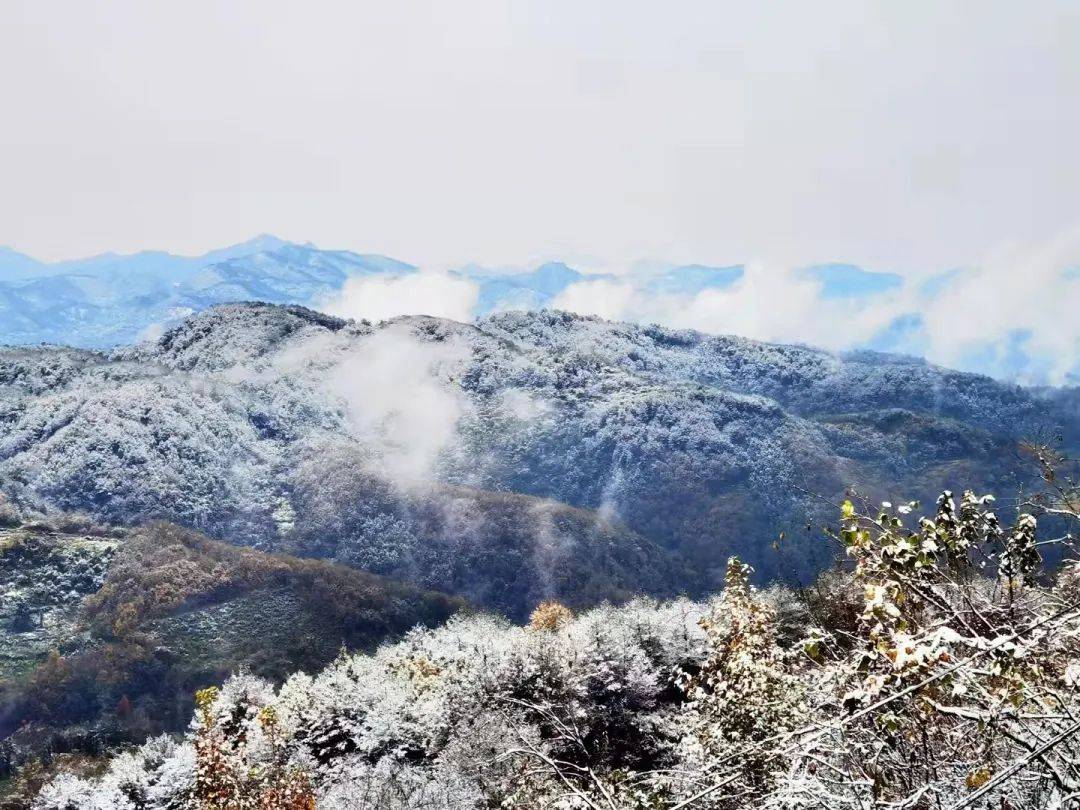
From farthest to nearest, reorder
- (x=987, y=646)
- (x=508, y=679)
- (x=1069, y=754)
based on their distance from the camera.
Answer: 1. (x=508, y=679)
2. (x=1069, y=754)
3. (x=987, y=646)

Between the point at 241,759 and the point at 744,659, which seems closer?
the point at 744,659

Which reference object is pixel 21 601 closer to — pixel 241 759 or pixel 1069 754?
pixel 241 759

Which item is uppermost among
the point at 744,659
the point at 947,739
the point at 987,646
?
the point at 987,646

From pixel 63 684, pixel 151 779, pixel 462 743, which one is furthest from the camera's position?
pixel 63 684

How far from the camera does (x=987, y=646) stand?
427 cm

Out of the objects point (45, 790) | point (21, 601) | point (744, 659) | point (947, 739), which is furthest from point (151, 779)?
point (21, 601)

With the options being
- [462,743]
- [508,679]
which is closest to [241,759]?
[462,743]

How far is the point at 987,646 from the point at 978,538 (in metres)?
2.95

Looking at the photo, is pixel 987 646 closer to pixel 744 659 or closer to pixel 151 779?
pixel 744 659

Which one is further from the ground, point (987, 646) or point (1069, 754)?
point (987, 646)

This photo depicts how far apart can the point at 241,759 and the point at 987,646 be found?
24.0m

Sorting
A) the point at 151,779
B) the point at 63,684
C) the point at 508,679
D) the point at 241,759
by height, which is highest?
the point at 241,759

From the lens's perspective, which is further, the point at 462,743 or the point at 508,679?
the point at 508,679

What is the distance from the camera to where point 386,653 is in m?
80.5
